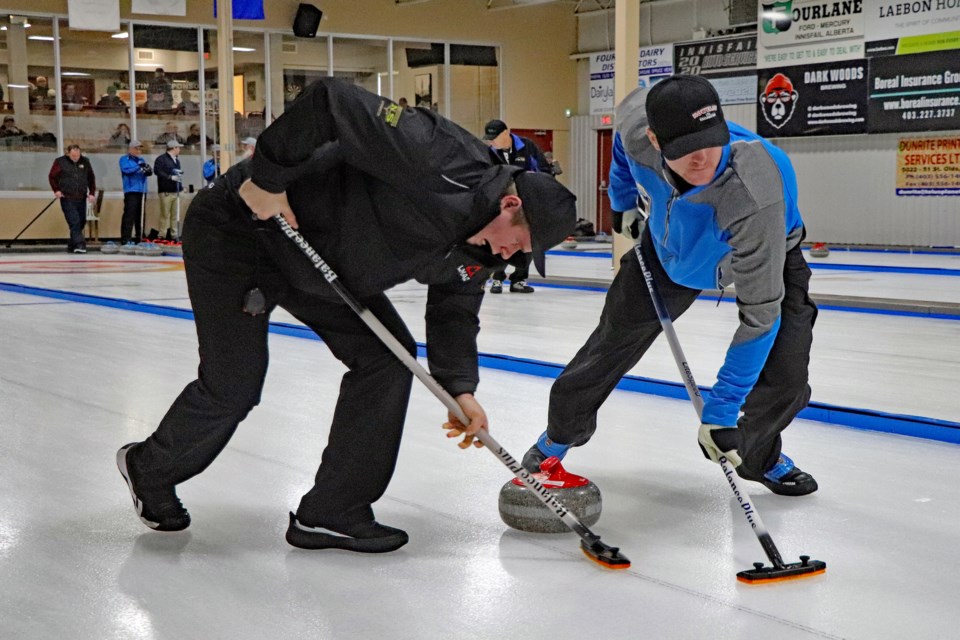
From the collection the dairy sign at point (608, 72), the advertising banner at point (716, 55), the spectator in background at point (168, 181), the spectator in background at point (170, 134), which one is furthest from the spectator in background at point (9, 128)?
the advertising banner at point (716, 55)

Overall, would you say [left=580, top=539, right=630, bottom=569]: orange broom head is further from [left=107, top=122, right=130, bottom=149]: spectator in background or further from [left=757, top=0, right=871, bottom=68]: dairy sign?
[left=107, top=122, right=130, bottom=149]: spectator in background

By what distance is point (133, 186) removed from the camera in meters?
16.5

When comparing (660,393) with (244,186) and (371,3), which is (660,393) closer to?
(244,186)

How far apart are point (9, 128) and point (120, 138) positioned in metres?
1.65

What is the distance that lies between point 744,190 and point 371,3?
17.9 m

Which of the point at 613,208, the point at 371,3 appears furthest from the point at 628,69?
the point at 371,3

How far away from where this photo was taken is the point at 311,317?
2.68 meters

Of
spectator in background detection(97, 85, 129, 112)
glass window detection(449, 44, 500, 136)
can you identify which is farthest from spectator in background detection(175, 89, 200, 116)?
glass window detection(449, 44, 500, 136)

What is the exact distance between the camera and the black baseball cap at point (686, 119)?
2.48 meters

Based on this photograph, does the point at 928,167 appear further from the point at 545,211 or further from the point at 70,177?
the point at 545,211

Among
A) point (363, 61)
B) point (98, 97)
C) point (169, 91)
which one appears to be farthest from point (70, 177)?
point (363, 61)

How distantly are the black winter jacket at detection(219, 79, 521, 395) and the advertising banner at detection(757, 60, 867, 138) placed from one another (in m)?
14.8

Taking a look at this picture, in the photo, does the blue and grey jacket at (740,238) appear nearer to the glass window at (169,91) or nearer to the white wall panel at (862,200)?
the white wall panel at (862,200)

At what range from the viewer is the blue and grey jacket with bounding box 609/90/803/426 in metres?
2.57
